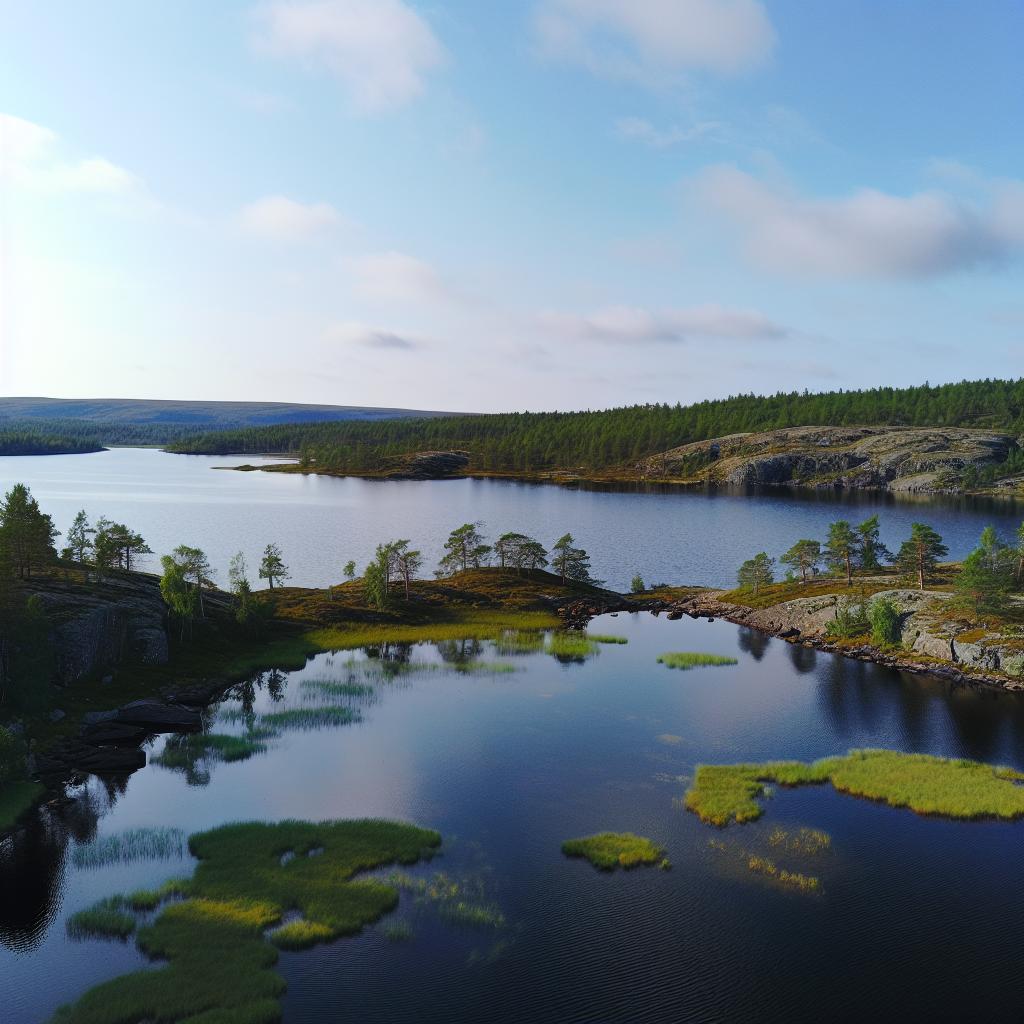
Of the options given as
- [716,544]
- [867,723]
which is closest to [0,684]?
[867,723]

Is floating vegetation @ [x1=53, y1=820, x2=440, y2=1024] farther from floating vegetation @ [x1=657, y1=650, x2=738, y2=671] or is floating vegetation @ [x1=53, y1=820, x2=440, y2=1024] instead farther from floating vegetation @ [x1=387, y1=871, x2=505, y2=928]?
floating vegetation @ [x1=657, y1=650, x2=738, y2=671]

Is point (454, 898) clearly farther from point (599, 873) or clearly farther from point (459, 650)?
point (459, 650)

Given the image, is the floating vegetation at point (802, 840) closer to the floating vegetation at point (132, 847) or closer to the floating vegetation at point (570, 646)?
the floating vegetation at point (132, 847)

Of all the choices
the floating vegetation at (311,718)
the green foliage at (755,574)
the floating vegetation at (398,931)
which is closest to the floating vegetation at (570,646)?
the floating vegetation at (311,718)

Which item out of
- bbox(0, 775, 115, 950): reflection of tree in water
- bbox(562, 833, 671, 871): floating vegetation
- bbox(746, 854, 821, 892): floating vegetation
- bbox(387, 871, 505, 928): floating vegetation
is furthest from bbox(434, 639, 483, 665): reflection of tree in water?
bbox(746, 854, 821, 892): floating vegetation

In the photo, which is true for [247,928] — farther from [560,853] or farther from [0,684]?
[0,684]
